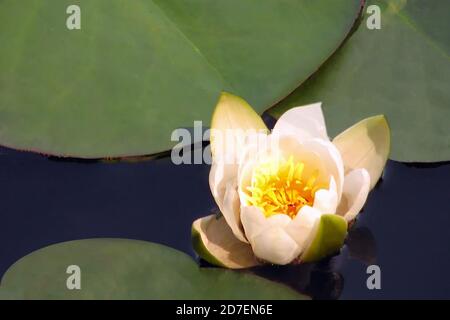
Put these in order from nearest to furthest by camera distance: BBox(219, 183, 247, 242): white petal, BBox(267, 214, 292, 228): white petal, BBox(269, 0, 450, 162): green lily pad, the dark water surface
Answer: BBox(267, 214, 292, 228): white petal < BBox(219, 183, 247, 242): white petal < the dark water surface < BBox(269, 0, 450, 162): green lily pad

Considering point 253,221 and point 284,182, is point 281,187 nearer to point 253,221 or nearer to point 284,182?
point 284,182

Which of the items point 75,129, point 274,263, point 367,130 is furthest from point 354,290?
point 75,129

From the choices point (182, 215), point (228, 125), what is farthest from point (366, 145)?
point (182, 215)

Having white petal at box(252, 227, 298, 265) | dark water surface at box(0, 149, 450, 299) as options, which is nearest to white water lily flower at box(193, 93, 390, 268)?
white petal at box(252, 227, 298, 265)

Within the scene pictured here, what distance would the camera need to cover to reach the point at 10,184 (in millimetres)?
2078

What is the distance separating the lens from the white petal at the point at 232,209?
1.77 meters

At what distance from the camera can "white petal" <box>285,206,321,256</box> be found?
167cm

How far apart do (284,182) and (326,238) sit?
6.9 inches

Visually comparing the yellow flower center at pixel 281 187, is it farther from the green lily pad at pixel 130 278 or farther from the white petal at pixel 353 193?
the green lily pad at pixel 130 278

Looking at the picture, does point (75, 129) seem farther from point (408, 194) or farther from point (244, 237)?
point (408, 194)

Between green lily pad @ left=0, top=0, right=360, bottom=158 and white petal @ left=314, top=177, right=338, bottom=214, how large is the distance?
0.38 metres

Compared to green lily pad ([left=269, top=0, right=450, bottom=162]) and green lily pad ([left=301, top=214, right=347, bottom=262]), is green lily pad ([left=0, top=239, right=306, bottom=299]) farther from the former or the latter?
green lily pad ([left=269, top=0, right=450, bottom=162])

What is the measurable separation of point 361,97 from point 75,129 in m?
0.81

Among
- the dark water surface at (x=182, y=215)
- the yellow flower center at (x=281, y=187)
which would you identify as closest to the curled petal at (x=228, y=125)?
the yellow flower center at (x=281, y=187)
